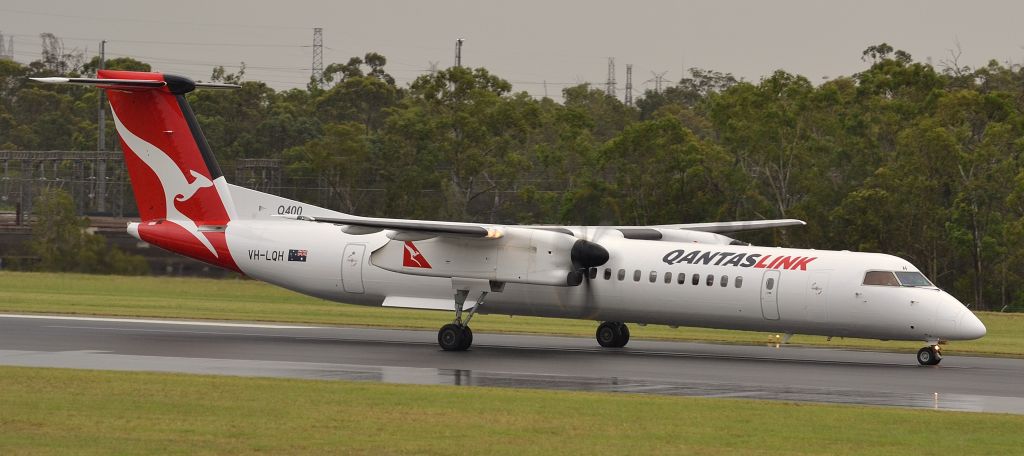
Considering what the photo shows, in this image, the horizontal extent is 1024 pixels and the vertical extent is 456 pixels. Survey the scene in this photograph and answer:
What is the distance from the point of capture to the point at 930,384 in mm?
20250

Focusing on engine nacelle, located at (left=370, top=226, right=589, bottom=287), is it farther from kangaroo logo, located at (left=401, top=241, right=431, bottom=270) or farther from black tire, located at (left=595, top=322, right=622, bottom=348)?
black tire, located at (left=595, top=322, right=622, bottom=348)

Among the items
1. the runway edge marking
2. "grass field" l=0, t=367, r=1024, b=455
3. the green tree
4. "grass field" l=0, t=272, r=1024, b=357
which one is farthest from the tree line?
"grass field" l=0, t=367, r=1024, b=455

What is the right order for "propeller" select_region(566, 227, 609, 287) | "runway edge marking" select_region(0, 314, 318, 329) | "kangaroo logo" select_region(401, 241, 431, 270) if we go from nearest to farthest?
"propeller" select_region(566, 227, 609, 287) < "kangaroo logo" select_region(401, 241, 431, 270) < "runway edge marking" select_region(0, 314, 318, 329)

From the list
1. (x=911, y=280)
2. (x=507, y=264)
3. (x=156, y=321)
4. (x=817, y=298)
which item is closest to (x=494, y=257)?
(x=507, y=264)

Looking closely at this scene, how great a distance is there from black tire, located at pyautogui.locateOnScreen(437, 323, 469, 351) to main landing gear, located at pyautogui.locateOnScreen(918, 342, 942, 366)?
27.8 feet

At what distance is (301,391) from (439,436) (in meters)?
4.00

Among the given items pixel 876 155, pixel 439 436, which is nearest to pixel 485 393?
pixel 439 436

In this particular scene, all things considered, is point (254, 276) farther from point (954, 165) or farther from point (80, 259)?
point (954, 165)

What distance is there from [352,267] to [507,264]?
11.9 feet

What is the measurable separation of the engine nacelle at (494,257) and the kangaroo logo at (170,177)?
15.4 ft

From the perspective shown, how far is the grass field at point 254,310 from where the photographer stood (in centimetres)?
3116

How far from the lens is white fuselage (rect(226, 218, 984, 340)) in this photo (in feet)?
75.5

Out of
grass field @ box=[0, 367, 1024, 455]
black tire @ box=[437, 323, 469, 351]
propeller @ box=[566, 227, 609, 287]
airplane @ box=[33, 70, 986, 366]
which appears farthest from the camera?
black tire @ box=[437, 323, 469, 351]

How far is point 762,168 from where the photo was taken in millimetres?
54469
